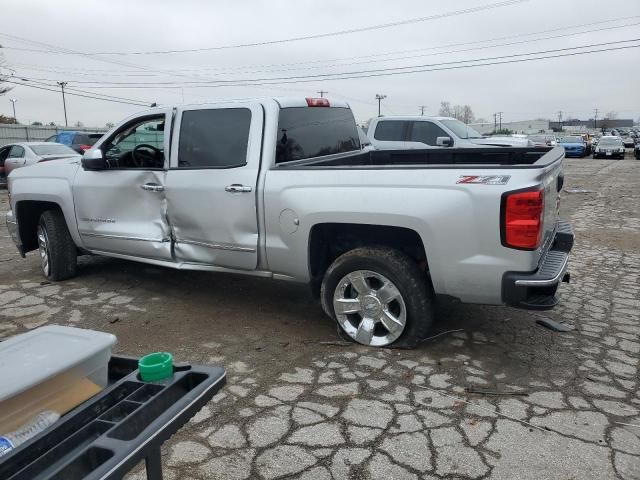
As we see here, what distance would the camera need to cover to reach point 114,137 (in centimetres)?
522

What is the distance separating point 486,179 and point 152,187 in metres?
2.87

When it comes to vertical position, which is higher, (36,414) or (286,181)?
(286,181)

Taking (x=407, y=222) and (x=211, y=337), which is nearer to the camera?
(x=407, y=222)

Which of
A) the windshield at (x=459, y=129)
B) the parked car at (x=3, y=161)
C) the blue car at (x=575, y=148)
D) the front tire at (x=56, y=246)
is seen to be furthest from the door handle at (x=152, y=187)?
the blue car at (x=575, y=148)

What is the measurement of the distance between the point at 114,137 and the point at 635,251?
6489 millimetres

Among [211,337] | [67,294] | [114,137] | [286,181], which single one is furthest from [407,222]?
[67,294]

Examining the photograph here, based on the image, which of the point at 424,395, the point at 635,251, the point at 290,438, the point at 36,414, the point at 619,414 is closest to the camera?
the point at 36,414

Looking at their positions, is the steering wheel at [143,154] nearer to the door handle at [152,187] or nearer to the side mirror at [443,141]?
the door handle at [152,187]

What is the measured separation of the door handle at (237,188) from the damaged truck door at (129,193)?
29.6 inches

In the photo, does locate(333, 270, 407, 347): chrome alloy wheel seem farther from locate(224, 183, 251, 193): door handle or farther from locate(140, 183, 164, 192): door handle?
locate(140, 183, 164, 192): door handle

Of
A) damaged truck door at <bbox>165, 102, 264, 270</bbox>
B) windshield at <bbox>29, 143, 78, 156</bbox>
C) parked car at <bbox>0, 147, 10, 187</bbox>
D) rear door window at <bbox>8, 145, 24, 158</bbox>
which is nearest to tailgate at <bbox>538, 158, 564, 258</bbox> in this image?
damaged truck door at <bbox>165, 102, 264, 270</bbox>

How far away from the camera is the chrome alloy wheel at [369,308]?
12.8 feet

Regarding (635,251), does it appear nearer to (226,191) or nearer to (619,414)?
(619,414)

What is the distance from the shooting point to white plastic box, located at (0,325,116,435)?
1421 millimetres
